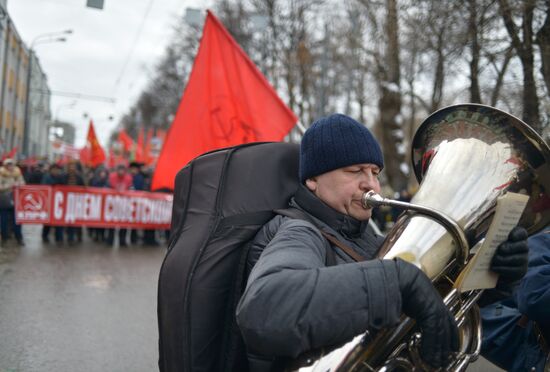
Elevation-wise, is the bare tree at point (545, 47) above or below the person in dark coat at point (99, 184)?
above

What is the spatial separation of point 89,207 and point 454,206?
11.2 meters

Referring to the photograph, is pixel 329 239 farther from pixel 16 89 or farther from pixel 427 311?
pixel 16 89

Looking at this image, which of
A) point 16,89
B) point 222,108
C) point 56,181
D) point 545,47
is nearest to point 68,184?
point 56,181

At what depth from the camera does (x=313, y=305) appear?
1.48 metres

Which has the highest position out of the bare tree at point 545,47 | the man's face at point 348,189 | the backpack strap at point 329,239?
the bare tree at point 545,47

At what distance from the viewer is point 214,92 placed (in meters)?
6.65

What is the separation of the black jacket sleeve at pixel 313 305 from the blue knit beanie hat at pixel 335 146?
512mm

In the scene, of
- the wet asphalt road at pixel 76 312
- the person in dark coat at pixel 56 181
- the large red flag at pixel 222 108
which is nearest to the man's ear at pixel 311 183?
the wet asphalt road at pixel 76 312

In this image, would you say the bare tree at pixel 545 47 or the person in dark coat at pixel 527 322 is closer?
the person in dark coat at pixel 527 322

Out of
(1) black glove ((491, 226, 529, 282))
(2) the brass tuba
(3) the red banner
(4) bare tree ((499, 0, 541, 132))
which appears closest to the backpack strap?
(2) the brass tuba

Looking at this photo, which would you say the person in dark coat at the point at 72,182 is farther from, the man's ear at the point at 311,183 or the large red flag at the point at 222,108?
the man's ear at the point at 311,183

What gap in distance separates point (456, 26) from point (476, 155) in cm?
631

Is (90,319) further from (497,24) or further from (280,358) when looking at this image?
(497,24)

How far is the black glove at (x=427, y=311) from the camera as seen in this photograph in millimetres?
1537
